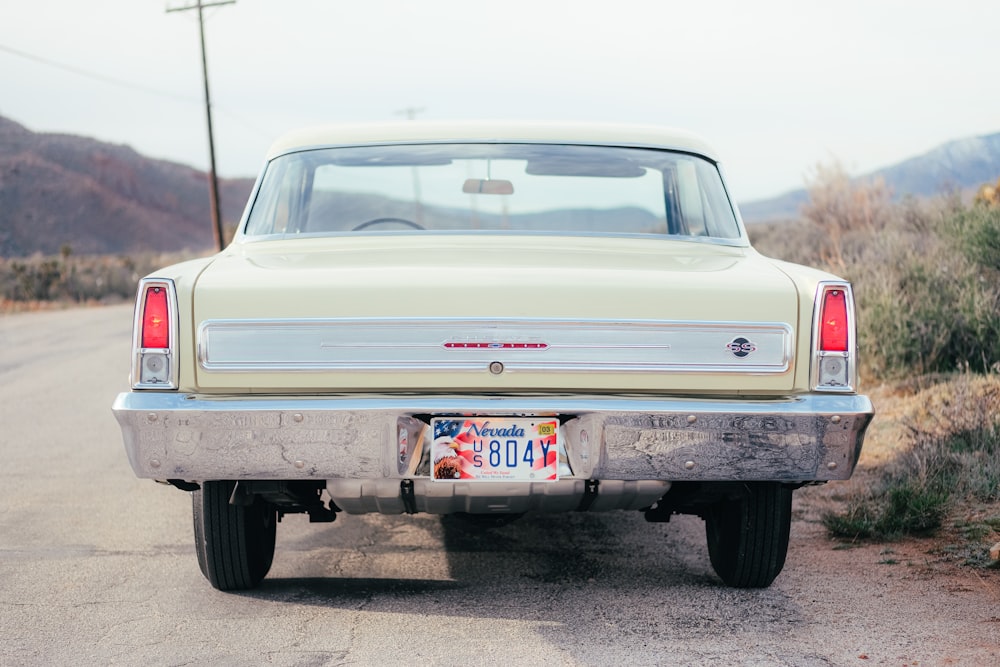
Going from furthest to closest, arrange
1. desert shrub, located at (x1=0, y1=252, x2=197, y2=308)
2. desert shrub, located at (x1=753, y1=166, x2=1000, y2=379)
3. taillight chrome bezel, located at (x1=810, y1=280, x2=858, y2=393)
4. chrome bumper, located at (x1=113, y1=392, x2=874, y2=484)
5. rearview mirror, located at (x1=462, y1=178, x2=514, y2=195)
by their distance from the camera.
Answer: desert shrub, located at (x1=0, y1=252, x2=197, y2=308) → desert shrub, located at (x1=753, y1=166, x2=1000, y2=379) → rearview mirror, located at (x1=462, y1=178, x2=514, y2=195) → taillight chrome bezel, located at (x1=810, y1=280, x2=858, y2=393) → chrome bumper, located at (x1=113, y1=392, x2=874, y2=484)

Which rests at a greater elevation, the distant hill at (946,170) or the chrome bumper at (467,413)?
the distant hill at (946,170)

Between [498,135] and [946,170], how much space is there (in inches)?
455

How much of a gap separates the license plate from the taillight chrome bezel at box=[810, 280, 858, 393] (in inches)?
34.0

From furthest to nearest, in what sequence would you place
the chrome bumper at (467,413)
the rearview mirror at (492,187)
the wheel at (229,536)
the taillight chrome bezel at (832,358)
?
1. the rearview mirror at (492,187)
2. the wheel at (229,536)
3. the taillight chrome bezel at (832,358)
4. the chrome bumper at (467,413)

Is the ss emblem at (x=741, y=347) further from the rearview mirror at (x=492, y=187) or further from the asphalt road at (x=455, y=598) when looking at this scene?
the rearview mirror at (x=492, y=187)

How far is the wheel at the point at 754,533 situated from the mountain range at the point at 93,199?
6153 centimetres

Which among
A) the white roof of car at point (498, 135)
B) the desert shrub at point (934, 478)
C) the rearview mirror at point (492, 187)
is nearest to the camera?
the rearview mirror at point (492, 187)

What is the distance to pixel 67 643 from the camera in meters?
3.90

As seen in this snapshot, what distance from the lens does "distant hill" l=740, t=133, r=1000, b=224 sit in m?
12.3

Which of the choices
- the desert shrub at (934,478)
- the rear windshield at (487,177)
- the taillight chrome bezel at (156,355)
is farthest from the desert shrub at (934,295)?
the taillight chrome bezel at (156,355)

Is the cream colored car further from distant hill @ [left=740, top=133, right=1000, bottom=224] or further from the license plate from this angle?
distant hill @ [left=740, top=133, right=1000, bottom=224]

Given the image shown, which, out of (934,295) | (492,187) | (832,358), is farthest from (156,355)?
(934,295)

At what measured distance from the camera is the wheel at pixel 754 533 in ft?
13.8

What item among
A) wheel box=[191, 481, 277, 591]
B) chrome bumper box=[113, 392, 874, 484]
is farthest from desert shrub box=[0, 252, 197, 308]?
chrome bumper box=[113, 392, 874, 484]
